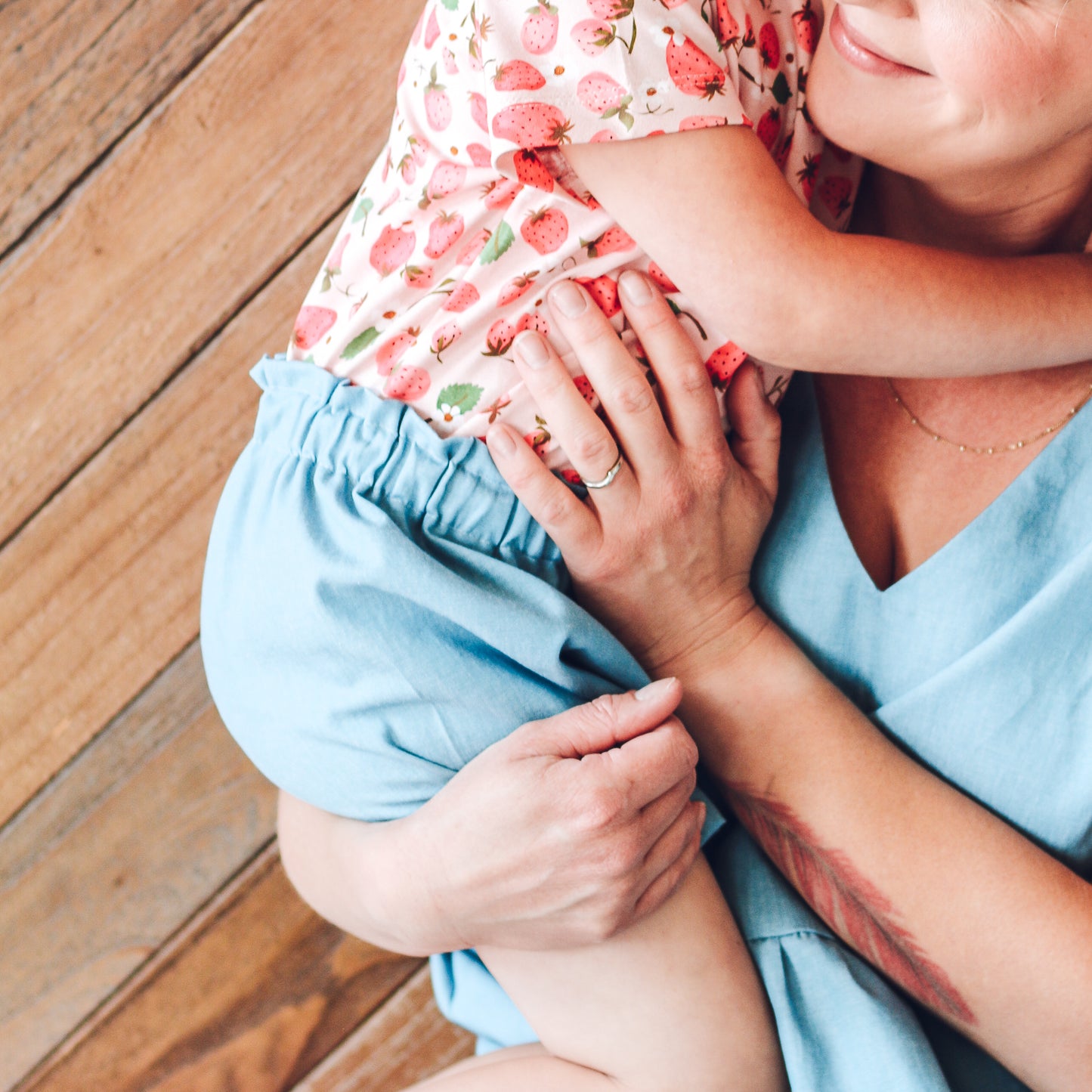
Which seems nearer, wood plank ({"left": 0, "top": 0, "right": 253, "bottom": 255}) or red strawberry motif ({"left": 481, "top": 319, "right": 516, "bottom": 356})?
red strawberry motif ({"left": 481, "top": 319, "right": 516, "bottom": 356})

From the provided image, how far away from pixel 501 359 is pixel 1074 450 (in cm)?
49

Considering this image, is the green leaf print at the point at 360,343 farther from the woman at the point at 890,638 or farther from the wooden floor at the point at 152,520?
the wooden floor at the point at 152,520

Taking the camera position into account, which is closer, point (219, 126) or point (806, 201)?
point (806, 201)

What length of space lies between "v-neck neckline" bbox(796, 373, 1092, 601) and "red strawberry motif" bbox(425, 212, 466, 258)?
1.27 feet

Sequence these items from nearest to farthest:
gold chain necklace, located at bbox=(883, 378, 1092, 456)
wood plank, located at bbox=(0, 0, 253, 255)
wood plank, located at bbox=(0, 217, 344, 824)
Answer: gold chain necklace, located at bbox=(883, 378, 1092, 456), wood plank, located at bbox=(0, 0, 253, 255), wood plank, located at bbox=(0, 217, 344, 824)

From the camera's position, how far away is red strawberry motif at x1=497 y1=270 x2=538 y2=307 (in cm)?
71

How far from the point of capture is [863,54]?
2.01ft

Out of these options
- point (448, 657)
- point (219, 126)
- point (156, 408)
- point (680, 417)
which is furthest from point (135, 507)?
point (680, 417)

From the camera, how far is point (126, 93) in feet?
3.11

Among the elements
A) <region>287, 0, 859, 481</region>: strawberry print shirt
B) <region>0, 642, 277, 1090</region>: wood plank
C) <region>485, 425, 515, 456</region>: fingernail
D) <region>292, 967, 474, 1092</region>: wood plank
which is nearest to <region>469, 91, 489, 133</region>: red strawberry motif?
<region>287, 0, 859, 481</region>: strawberry print shirt

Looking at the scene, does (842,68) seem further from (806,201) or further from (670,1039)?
(670,1039)

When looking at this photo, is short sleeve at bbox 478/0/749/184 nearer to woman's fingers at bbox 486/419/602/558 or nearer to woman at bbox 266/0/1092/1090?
woman at bbox 266/0/1092/1090

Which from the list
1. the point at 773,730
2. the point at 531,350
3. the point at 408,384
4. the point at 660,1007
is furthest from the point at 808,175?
the point at 660,1007

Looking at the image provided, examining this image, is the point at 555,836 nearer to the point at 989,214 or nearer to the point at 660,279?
the point at 660,279
